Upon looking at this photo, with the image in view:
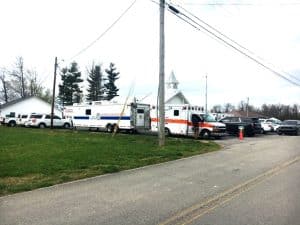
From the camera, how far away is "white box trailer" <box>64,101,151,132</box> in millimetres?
37188

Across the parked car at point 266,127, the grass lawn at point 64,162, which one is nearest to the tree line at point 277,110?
the parked car at point 266,127

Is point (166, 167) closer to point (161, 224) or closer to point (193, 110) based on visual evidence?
point (161, 224)

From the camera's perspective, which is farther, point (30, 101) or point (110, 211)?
point (30, 101)

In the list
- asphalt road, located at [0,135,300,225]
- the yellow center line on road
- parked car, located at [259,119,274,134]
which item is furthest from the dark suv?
the yellow center line on road

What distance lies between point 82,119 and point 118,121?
233 inches

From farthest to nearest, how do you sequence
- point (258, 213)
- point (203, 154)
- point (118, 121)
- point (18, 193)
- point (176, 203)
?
Answer: 1. point (118, 121)
2. point (203, 154)
3. point (18, 193)
4. point (176, 203)
5. point (258, 213)

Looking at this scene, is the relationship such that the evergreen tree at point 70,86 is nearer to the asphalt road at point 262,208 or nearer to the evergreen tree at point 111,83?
the evergreen tree at point 111,83

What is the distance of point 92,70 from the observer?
9544 cm

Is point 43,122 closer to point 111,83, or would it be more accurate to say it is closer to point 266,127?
point 266,127

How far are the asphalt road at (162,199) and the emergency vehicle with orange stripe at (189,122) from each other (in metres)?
18.3

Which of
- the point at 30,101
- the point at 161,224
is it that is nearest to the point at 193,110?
the point at 161,224

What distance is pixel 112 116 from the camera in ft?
127

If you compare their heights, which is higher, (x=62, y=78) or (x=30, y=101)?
(x=62, y=78)

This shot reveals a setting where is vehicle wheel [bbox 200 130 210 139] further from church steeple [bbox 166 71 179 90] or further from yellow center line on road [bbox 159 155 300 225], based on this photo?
church steeple [bbox 166 71 179 90]
